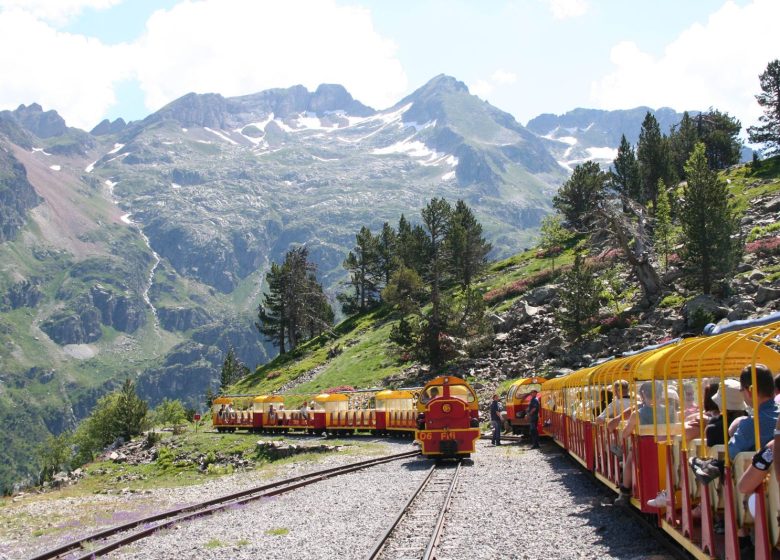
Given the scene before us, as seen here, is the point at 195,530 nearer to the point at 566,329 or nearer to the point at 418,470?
the point at 418,470

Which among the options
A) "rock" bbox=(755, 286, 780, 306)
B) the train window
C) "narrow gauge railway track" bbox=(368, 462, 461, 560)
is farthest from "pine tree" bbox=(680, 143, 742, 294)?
"narrow gauge railway track" bbox=(368, 462, 461, 560)

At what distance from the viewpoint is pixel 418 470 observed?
79.0 feet

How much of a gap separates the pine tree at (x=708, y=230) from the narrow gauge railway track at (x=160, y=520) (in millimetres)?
27661

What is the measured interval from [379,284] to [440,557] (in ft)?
286

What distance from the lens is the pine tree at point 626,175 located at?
3312 inches

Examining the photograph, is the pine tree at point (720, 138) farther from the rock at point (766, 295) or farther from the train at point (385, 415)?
the train at point (385, 415)

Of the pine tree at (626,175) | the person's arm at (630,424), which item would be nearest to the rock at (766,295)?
the person's arm at (630,424)

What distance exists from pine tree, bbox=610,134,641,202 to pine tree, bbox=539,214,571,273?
832cm

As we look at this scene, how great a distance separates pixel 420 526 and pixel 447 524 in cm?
55

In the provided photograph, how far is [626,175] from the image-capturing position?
8612 centimetres

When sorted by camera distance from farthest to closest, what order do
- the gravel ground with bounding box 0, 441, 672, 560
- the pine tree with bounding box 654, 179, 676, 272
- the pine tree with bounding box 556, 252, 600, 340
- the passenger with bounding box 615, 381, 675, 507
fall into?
the pine tree with bounding box 654, 179, 676, 272 → the pine tree with bounding box 556, 252, 600, 340 → the gravel ground with bounding box 0, 441, 672, 560 → the passenger with bounding box 615, 381, 675, 507

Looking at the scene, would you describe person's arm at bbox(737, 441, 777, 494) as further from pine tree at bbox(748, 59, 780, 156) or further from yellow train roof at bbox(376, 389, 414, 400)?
pine tree at bbox(748, 59, 780, 156)

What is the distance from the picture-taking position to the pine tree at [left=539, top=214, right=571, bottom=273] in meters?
81.6

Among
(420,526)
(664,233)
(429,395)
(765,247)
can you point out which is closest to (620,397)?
(420,526)
